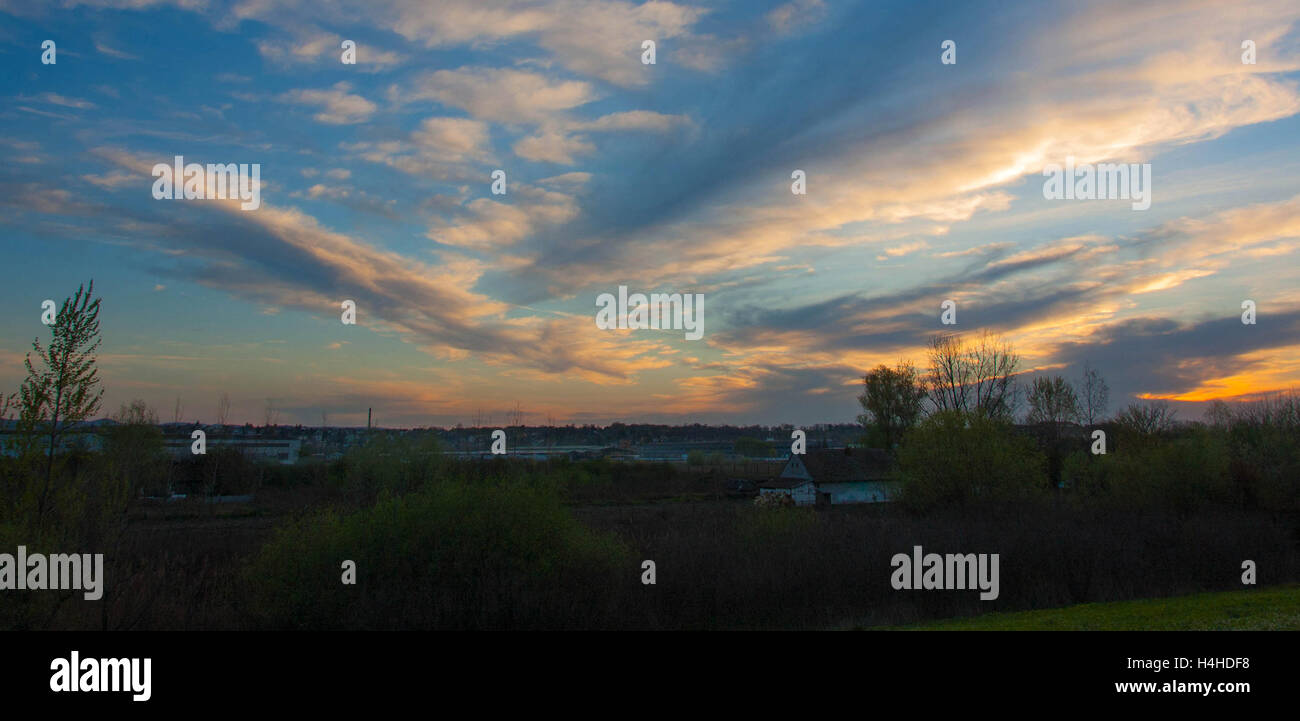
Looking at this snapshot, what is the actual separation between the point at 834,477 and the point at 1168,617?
50.3m

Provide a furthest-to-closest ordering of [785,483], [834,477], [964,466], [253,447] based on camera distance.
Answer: [253,447]
[785,483]
[834,477]
[964,466]

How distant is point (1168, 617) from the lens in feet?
47.8

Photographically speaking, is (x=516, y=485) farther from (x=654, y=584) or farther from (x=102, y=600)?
(x=102, y=600)

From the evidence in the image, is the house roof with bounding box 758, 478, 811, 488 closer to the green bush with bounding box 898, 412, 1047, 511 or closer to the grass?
the green bush with bounding box 898, 412, 1047, 511

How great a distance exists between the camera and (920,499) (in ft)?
107

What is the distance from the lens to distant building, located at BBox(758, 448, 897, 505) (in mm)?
Answer: 62844

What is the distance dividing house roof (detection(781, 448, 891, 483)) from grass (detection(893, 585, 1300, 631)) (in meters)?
45.5

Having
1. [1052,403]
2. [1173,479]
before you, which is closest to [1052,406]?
[1052,403]

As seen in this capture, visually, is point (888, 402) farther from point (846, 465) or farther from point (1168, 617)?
point (1168, 617)

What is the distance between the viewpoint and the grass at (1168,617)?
13.0m

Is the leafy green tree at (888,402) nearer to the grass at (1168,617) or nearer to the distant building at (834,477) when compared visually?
the distant building at (834,477)

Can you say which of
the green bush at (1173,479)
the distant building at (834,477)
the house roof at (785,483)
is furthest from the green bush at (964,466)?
the house roof at (785,483)
